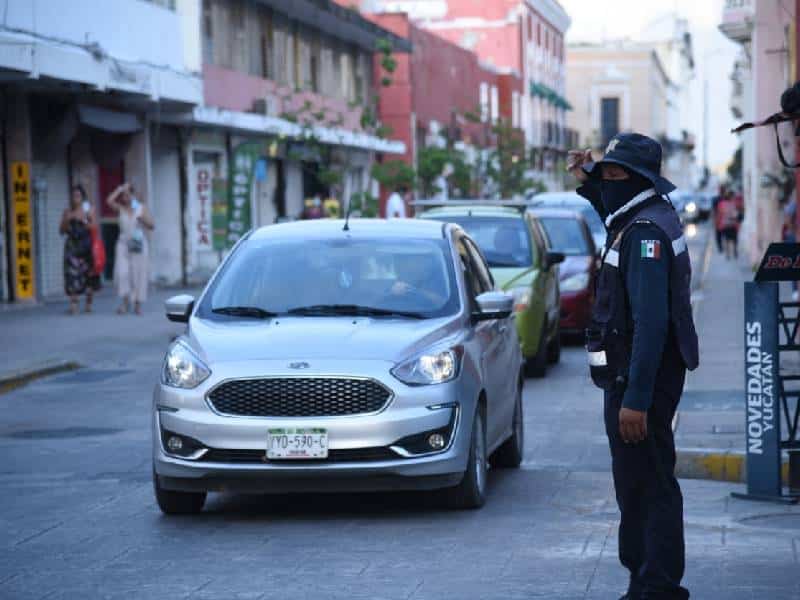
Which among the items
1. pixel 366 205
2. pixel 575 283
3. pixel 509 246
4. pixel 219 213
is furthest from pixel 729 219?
pixel 509 246

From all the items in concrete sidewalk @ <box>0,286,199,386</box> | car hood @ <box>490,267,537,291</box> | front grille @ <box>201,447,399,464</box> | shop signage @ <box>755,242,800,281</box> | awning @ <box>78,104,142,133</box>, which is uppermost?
awning @ <box>78,104,142,133</box>

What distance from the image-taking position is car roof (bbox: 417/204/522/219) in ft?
63.6

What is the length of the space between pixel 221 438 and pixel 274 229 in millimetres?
2238

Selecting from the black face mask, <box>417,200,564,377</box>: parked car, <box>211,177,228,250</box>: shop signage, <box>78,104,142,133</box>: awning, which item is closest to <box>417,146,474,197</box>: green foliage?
<box>211,177,228,250</box>: shop signage

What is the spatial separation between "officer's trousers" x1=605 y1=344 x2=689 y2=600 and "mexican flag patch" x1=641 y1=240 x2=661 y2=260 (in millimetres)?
379

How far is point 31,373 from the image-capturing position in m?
18.3

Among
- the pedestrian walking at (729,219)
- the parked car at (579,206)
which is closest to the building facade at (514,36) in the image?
the pedestrian walking at (729,219)

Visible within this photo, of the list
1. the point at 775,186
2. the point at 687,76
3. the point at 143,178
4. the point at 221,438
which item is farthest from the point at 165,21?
the point at 687,76

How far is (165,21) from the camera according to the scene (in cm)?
3397

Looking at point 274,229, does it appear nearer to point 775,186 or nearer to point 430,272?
point 430,272

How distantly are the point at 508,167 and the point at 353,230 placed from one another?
4380 cm

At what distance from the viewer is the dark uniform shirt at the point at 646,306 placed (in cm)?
651

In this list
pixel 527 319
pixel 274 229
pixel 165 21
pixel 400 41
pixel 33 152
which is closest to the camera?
pixel 274 229

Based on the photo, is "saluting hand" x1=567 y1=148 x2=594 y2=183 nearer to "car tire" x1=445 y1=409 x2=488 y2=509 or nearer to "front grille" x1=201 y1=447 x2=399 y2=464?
"front grille" x1=201 y1=447 x2=399 y2=464
